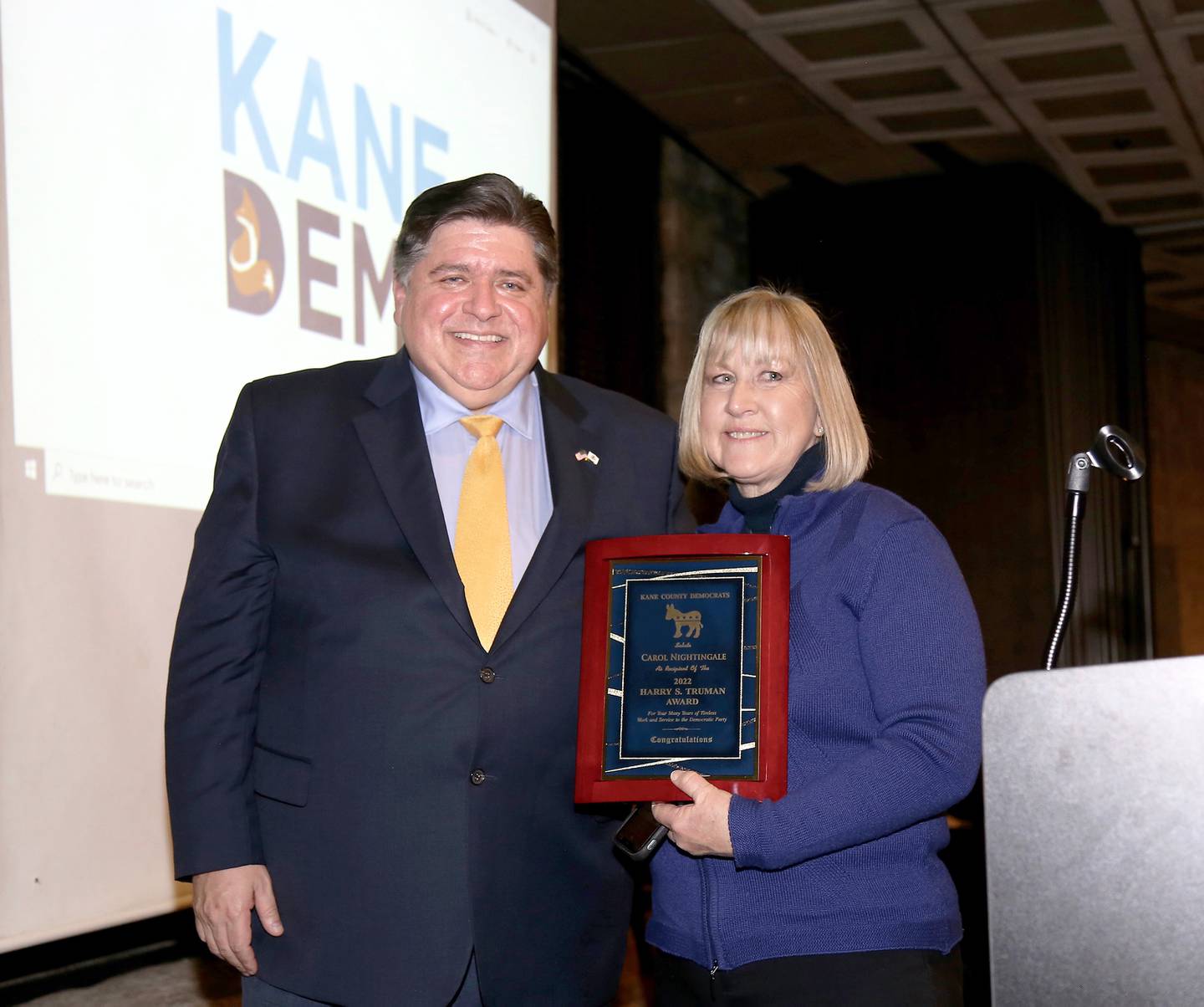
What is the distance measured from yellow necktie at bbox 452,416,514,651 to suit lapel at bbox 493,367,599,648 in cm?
3

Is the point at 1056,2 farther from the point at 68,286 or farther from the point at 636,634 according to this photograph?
the point at 636,634

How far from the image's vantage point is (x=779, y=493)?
1.67 metres

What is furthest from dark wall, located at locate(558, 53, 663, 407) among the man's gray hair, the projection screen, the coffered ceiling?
the man's gray hair

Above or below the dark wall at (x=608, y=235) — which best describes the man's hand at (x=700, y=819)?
below

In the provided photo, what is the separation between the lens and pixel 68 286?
7.72 ft

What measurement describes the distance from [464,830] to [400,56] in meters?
2.17

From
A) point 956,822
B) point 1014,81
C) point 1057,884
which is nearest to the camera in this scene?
point 1057,884

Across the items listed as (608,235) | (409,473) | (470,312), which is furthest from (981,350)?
(409,473)

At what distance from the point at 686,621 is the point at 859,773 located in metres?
0.26

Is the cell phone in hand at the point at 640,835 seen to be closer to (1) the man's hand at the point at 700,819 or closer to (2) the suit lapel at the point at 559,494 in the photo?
(1) the man's hand at the point at 700,819

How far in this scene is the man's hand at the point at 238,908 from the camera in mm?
1600

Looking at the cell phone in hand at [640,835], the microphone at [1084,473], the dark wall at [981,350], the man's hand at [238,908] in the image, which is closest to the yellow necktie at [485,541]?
the cell phone in hand at [640,835]

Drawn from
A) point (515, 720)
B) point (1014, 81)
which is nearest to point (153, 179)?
point (515, 720)

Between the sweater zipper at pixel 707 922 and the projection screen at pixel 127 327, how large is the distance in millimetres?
1368
